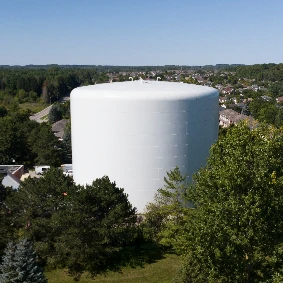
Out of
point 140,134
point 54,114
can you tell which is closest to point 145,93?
point 140,134

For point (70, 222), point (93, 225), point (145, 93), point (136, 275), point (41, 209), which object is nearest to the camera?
point (70, 222)

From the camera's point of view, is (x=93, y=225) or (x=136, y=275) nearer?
(x=93, y=225)

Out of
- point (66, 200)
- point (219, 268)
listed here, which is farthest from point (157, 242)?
point (219, 268)

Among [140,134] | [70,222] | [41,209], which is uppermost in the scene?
[140,134]

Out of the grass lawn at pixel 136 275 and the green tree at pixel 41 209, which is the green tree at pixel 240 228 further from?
the green tree at pixel 41 209

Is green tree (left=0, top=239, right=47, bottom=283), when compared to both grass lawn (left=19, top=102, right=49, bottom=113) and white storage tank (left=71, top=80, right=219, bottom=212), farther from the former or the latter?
grass lawn (left=19, top=102, right=49, bottom=113)

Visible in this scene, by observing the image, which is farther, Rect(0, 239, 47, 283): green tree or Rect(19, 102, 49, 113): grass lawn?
Rect(19, 102, 49, 113): grass lawn

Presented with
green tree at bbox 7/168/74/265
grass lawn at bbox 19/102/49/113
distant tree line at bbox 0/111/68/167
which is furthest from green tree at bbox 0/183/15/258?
grass lawn at bbox 19/102/49/113

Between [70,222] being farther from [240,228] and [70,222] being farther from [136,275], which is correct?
[240,228]
